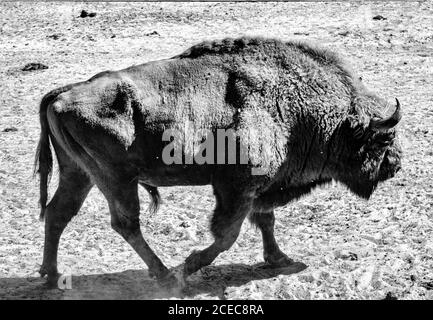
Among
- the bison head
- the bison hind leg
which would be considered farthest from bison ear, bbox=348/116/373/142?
the bison hind leg

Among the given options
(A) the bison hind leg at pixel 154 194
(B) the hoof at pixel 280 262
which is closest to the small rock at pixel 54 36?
(A) the bison hind leg at pixel 154 194

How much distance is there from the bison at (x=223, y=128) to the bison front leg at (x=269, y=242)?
0.4 inches

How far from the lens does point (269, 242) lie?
22.7ft

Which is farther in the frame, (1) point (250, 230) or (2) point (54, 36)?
(2) point (54, 36)

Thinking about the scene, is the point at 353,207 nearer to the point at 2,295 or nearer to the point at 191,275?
the point at 191,275

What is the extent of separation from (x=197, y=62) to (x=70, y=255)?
2191mm

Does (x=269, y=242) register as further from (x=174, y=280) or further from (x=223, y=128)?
(x=223, y=128)

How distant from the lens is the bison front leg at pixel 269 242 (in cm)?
687

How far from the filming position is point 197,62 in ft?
21.6

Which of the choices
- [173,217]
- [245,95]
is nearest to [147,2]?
[173,217]

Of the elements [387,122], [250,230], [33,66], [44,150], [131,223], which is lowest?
[33,66]

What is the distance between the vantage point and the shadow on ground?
6414mm

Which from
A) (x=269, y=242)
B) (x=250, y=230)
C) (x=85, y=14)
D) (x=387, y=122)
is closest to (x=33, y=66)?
(x=85, y=14)

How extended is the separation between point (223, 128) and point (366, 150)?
1313 mm
